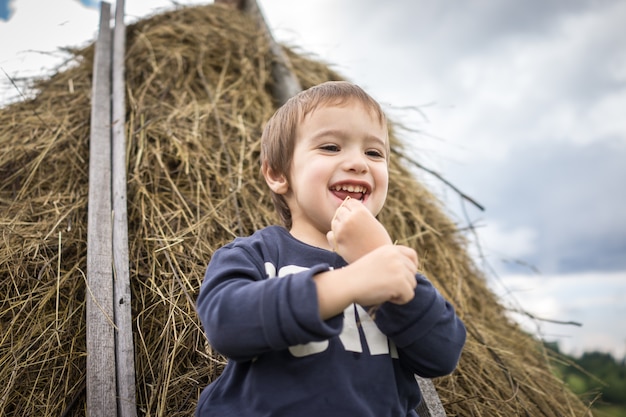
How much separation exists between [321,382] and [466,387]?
1067 mm

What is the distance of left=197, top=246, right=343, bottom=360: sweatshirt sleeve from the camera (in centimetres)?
93

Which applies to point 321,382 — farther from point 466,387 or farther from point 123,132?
point 123,132

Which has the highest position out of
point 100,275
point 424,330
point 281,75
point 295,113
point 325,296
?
point 295,113

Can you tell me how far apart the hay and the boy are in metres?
0.49

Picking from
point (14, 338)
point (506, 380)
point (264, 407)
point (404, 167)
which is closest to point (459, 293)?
point (506, 380)

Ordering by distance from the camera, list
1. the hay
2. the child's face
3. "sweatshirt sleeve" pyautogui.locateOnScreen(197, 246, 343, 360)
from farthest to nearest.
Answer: the hay < the child's face < "sweatshirt sleeve" pyautogui.locateOnScreen(197, 246, 343, 360)

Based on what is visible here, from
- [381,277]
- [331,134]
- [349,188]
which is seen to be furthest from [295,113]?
[381,277]

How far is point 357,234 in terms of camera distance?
3.50 feet

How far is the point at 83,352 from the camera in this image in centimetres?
164

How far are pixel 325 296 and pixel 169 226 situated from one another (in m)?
1.17

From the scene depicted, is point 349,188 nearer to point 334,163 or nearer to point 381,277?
point 334,163

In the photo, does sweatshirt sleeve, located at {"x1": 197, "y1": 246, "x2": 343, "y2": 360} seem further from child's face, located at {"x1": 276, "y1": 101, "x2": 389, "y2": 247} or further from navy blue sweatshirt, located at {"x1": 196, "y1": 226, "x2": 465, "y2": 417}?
child's face, located at {"x1": 276, "y1": 101, "x2": 389, "y2": 247}

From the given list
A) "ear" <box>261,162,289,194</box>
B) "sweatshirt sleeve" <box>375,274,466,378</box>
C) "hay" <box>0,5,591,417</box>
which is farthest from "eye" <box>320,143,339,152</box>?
"hay" <box>0,5,591,417</box>

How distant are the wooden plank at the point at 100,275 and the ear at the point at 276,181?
71 cm
